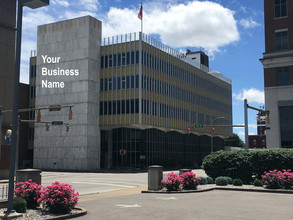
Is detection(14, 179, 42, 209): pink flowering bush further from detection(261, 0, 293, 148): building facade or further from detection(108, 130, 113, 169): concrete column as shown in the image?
detection(108, 130, 113, 169): concrete column

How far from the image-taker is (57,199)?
14.3 metres

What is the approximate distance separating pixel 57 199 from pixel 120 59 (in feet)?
168

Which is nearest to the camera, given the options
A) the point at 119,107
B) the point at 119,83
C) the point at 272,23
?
the point at 272,23

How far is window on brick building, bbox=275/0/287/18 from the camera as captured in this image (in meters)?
45.5

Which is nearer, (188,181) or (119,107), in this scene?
(188,181)

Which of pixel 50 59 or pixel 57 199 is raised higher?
pixel 50 59

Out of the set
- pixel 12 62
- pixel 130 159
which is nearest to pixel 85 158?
pixel 130 159

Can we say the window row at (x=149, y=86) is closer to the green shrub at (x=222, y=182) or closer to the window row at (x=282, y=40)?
the window row at (x=282, y=40)

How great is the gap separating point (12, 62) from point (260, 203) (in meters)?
34.5

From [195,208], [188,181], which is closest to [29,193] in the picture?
[195,208]

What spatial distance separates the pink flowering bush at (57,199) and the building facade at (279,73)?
115 ft

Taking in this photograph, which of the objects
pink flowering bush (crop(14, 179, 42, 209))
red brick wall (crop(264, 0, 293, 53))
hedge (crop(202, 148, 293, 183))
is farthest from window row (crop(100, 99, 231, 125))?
pink flowering bush (crop(14, 179, 42, 209))

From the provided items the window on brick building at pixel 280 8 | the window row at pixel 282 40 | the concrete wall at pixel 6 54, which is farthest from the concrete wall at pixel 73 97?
the window on brick building at pixel 280 8

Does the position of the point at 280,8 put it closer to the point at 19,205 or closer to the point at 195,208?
the point at 195,208
